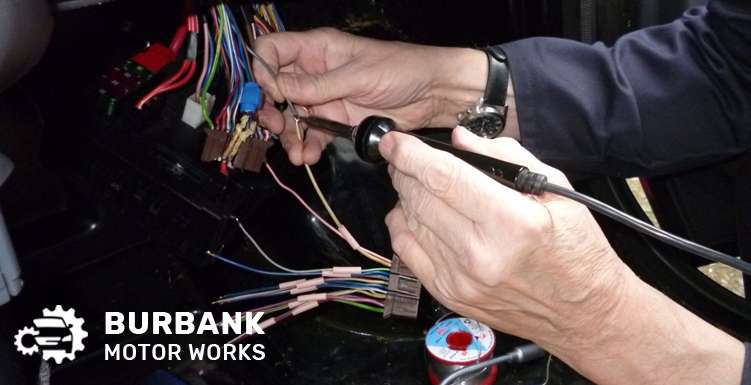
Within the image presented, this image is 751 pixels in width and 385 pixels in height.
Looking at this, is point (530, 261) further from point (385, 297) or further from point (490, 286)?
point (385, 297)

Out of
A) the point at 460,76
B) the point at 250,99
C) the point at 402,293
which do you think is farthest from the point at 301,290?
the point at 460,76

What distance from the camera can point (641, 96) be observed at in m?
0.89

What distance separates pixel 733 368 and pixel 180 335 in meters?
0.62

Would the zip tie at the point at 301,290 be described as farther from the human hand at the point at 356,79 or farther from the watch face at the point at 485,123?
the watch face at the point at 485,123

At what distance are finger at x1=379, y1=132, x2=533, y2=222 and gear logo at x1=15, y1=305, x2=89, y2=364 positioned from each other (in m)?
0.46

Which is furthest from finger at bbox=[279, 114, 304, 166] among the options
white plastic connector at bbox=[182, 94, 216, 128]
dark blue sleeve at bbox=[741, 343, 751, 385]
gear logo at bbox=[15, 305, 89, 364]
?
dark blue sleeve at bbox=[741, 343, 751, 385]

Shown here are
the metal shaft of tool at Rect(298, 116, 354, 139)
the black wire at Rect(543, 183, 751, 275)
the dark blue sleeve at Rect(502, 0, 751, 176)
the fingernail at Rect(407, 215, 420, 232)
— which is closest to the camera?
the black wire at Rect(543, 183, 751, 275)

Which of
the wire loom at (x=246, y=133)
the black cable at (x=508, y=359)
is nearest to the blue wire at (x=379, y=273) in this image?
the wire loom at (x=246, y=133)

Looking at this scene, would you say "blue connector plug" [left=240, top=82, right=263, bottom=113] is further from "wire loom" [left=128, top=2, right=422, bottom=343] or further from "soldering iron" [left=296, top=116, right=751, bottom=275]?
"soldering iron" [left=296, top=116, right=751, bottom=275]

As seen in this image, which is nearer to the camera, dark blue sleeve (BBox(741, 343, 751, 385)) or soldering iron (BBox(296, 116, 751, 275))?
soldering iron (BBox(296, 116, 751, 275))

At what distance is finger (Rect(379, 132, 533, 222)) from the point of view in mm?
555

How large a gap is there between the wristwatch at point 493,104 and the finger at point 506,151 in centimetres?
28

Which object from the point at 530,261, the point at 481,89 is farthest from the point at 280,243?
the point at 530,261

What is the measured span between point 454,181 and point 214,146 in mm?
359
